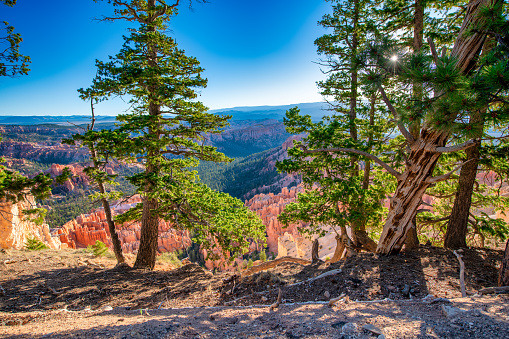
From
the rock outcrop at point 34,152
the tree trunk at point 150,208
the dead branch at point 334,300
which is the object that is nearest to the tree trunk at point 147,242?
the tree trunk at point 150,208

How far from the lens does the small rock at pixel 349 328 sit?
1896 mm

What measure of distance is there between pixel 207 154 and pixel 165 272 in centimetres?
352

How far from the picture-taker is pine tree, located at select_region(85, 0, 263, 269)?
5.20 metres

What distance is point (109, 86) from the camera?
5.54m

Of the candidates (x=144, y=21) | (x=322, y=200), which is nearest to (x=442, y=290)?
(x=322, y=200)

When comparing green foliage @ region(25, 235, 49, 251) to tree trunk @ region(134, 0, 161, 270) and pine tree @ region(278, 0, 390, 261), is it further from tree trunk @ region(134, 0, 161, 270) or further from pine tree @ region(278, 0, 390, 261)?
pine tree @ region(278, 0, 390, 261)

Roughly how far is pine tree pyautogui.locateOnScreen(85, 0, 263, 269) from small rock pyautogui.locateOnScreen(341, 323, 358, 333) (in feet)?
10.7

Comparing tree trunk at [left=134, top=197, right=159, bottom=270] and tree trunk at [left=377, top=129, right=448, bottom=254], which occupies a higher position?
tree trunk at [left=377, top=129, right=448, bottom=254]

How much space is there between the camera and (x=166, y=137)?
5.98 meters

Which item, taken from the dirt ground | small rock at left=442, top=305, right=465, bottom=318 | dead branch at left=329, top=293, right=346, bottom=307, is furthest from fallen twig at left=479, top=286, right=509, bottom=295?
dead branch at left=329, top=293, right=346, bottom=307

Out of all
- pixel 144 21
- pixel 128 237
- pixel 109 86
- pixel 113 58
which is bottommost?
pixel 128 237

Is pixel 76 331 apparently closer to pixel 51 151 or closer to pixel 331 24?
pixel 331 24

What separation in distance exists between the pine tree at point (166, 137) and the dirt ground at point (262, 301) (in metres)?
1.16

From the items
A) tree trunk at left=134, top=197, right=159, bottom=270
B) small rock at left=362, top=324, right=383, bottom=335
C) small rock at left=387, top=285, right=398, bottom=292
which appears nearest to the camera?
small rock at left=362, top=324, right=383, bottom=335
